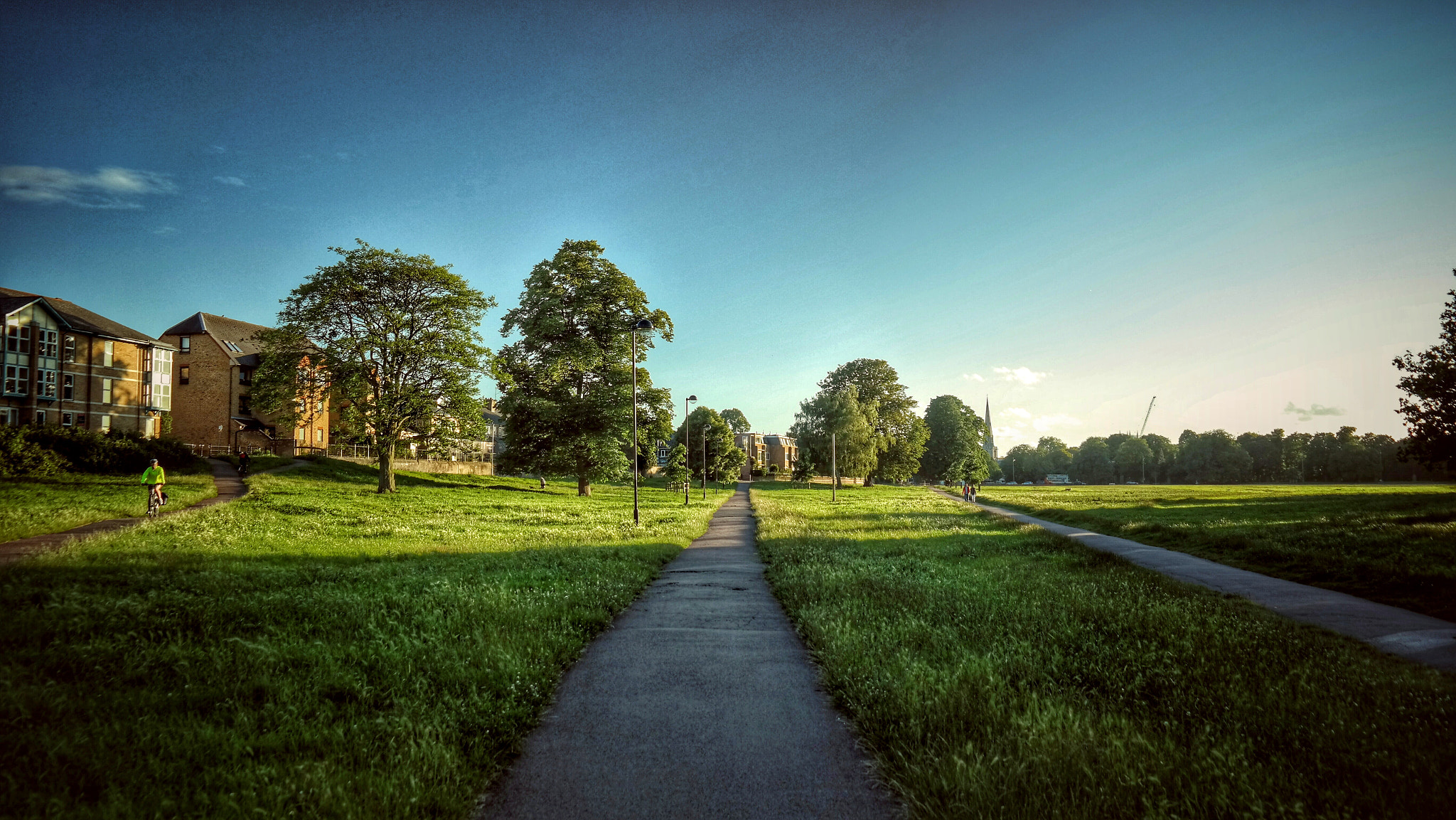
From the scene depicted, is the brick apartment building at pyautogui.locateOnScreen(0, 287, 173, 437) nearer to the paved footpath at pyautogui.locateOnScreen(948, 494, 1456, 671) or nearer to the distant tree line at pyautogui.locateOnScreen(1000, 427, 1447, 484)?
the paved footpath at pyautogui.locateOnScreen(948, 494, 1456, 671)

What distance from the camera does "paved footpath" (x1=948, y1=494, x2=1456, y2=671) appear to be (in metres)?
7.30

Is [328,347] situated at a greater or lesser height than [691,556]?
greater

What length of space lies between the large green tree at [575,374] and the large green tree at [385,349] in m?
2.83

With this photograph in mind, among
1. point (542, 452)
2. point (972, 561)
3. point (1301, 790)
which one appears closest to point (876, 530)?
point (972, 561)

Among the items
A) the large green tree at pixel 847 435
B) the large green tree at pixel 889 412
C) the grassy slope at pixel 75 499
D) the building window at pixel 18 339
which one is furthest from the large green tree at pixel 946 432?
the building window at pixel 18 339

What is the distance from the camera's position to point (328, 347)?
1208 inches

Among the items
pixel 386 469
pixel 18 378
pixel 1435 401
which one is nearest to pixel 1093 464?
pixel 1435 401

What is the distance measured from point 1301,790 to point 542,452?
1386 inches

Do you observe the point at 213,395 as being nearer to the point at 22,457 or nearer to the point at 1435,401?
the point at 22,457

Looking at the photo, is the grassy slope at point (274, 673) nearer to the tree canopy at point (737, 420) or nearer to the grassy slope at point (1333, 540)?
the grassy slope at point (1333, 540)

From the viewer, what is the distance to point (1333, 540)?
1598cm

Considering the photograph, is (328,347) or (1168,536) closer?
(1168,536)

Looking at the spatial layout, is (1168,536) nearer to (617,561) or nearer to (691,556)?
(691,556)

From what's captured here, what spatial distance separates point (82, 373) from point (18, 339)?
21.0 metres
